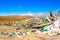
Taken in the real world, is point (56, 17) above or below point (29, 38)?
above

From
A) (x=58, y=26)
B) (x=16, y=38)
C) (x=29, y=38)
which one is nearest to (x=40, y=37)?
(x=29, y=38)

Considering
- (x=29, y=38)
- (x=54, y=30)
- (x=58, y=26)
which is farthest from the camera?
(x=58, y=26)

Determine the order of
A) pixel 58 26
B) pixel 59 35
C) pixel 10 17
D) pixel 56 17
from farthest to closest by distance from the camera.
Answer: pixel 10 17 < pixel 56 17 < pixel 58 26 < pixel 59 35

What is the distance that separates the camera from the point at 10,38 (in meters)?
8.95

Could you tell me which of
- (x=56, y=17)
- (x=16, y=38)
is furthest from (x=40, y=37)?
(x=56, y=17)

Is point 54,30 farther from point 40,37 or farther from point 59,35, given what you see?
point 40,37

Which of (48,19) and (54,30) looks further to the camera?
(48,19)

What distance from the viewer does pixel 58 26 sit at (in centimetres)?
1135

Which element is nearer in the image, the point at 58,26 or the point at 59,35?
the point at 59,35

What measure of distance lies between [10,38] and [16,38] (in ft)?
1.01

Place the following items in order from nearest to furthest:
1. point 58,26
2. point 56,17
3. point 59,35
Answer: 1. point 59,35
2. point 58,26
3. point 56,17

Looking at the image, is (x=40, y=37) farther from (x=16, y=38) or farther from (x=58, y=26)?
(x=58, y=26)

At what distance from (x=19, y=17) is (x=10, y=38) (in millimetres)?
12066

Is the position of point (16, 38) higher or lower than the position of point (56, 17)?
lower
